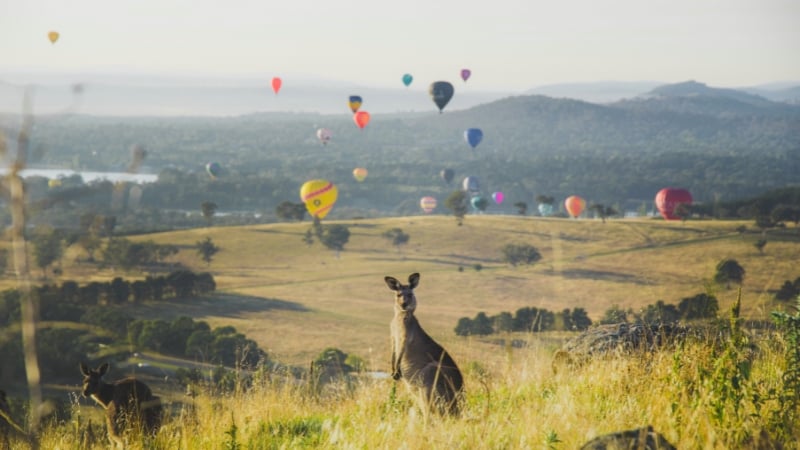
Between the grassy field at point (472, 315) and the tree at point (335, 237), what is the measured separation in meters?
2.17

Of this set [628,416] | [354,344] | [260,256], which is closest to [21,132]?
[628,416]

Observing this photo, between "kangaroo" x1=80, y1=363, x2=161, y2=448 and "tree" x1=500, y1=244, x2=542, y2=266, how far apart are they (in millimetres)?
127197

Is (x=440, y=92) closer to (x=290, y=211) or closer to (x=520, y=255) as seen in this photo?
(x=520, y=255)

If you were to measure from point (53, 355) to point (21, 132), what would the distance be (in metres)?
64.7

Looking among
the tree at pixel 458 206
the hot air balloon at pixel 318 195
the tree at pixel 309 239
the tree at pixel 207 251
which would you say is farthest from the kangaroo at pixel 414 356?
the tree at pixel 458 206

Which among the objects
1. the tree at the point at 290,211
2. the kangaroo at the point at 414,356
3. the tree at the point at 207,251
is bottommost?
the tree at the point at 207,251

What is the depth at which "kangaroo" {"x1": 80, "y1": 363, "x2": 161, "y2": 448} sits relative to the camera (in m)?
8.61

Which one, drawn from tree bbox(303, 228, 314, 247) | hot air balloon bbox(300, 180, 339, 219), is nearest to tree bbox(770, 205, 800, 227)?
hot air balloon bbox(300, 180, 339, 219)

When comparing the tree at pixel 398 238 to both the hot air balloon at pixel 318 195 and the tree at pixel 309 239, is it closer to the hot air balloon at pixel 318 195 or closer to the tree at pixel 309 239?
the hot air balloon at pixel 318 195

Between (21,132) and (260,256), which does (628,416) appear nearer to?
(21,132)

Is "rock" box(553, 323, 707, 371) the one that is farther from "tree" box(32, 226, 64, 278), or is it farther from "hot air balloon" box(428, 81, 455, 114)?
"hot air balloon" box(428, 81, 455, 114)

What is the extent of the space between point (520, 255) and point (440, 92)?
134 feet

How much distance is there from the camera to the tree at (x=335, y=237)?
144863mm

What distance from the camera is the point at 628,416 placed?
7.27 metres
